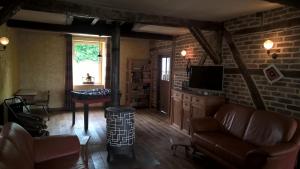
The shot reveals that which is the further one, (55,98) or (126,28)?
(55,98)

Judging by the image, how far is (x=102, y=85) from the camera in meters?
7.88

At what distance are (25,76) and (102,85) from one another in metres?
2.39

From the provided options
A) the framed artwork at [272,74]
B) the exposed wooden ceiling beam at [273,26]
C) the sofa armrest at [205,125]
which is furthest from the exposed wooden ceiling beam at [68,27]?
the framed artwork at [272,74]

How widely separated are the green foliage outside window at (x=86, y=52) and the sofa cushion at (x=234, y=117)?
5.04 metres

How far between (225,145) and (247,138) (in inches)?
19.0

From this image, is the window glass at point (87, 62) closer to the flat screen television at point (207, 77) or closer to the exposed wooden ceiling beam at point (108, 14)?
the flat screen television at point (207, 77)

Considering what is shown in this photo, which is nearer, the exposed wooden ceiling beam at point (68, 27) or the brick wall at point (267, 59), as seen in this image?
the brick wall at point (267, 59)

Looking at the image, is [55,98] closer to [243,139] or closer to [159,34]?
[159,34]

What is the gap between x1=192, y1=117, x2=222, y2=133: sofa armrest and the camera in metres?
3.85

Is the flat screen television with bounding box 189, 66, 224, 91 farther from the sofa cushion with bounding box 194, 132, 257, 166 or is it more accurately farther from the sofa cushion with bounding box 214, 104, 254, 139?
the sofa cushion with bounding box 194, 132, 257, 166

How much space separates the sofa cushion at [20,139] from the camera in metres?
2.22

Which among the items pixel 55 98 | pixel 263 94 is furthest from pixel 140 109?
pixel 263 94

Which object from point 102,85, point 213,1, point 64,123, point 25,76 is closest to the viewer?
point 213,1

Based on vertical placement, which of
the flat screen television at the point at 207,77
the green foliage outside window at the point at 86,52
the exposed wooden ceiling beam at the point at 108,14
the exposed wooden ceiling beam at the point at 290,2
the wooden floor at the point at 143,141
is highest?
the exposed wooden ceiling beam at the point at 108,14
